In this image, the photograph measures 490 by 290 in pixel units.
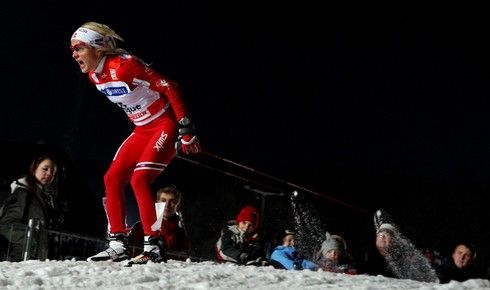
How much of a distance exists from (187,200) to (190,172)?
81 centimetres

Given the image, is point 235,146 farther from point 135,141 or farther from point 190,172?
point 135,141

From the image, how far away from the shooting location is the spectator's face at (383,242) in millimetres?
8113

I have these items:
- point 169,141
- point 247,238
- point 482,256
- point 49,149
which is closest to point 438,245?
point 482,256

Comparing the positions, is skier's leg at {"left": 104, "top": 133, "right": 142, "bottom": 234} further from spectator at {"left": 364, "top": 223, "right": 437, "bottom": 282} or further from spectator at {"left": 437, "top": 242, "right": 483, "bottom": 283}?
spectator at {"left": 437, "top": 242, "right": 483, "bottom": 283}

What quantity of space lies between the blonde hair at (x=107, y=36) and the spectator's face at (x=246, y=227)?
2.56m

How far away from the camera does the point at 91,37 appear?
623 centimetres

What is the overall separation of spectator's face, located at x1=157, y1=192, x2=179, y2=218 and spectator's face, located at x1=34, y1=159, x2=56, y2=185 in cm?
112

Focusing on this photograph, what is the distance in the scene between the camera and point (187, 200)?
59.9ft

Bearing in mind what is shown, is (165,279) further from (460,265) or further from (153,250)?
(460,265)

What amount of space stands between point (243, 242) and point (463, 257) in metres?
2.66

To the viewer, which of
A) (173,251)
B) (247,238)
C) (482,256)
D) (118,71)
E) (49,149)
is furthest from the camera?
(49,149)

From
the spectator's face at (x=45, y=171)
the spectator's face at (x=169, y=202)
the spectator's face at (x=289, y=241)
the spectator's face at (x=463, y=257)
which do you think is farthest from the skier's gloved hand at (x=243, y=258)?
the spectator's face at (x=463, y=257)

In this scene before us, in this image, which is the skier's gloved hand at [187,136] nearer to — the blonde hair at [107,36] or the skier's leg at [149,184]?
the skier's leg at [149,184]

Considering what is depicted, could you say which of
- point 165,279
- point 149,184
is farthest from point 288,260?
point 165,279
